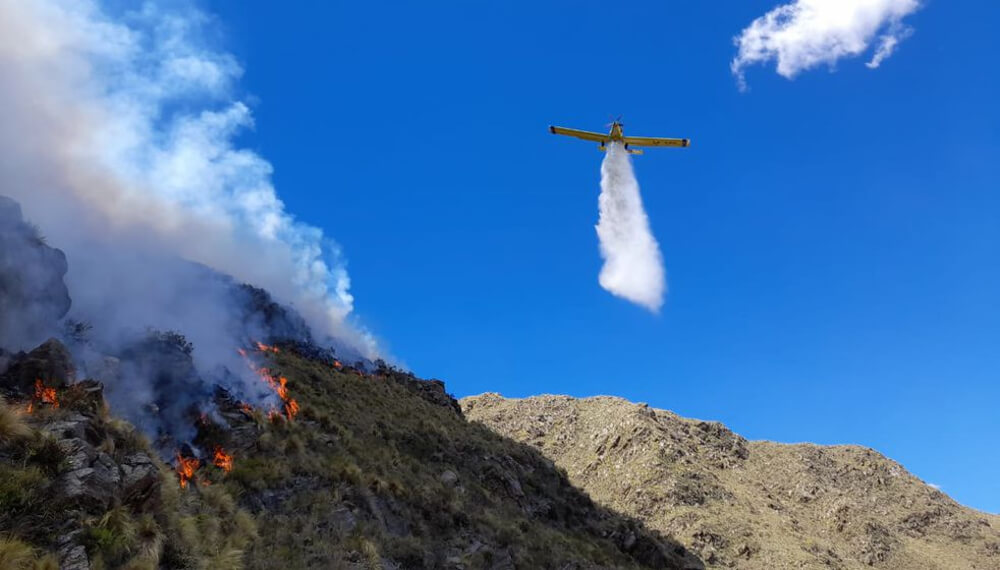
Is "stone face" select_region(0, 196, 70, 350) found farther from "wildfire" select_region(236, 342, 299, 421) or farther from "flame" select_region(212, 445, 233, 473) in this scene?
"wildfire" select_region(236, 342, 299, 421)

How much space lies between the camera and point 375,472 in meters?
27.1

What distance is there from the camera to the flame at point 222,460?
70.9ft

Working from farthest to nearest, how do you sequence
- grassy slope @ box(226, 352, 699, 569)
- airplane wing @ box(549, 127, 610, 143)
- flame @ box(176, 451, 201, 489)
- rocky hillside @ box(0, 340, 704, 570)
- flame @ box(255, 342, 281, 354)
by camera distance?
airplane wing @ box(549, 127, 610, 143), flame @ box(255, 342, 281, 354), grassy slope @ box(226, 352, 699, 569), flame @ box(176, 451, 201, 489), rocky hillside @ box(0, 340, 704, 570)

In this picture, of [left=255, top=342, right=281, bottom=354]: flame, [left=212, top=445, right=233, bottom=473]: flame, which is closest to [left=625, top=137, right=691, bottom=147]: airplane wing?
[left=255, top=342, right=281, bottom=354]: flame

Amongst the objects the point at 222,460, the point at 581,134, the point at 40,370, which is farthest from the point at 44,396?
the point at 581,134

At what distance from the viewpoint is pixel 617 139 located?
46375 millimetres

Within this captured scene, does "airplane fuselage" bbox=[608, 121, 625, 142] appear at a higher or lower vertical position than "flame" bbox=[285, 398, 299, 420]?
higher

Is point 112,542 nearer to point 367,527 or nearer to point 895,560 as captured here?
point 367,527

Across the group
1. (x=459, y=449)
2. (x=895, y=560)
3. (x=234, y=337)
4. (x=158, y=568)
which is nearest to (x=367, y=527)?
(x=158, y=568)

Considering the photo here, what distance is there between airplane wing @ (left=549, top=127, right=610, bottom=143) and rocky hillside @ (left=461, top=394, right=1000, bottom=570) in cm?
4185

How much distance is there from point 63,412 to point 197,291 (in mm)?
23075

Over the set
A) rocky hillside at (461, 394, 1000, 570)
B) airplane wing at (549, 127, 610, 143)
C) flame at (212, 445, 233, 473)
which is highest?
airplane wing at (549, 127, 610, 143)

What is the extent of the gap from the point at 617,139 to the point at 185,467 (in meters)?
36.9

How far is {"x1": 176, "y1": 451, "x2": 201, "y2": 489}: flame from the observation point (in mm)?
18263
